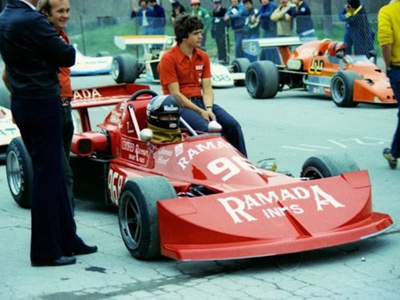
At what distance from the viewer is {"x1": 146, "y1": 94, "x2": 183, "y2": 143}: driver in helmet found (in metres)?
7.20

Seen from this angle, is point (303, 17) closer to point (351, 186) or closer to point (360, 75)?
point (360, 75)

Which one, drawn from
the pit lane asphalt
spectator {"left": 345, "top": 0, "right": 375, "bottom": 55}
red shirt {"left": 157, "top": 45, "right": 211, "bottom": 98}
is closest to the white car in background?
spectator {"left": 345, "top": 0, "right": 375, "bottom": 55}

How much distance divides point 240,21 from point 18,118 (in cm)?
1859

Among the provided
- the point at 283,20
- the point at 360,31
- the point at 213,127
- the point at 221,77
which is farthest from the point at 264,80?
the point at 213,127

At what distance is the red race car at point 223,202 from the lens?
5934mm

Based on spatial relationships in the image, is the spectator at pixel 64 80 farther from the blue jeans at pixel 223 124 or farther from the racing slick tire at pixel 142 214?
the blue jeans at pixel 223 124

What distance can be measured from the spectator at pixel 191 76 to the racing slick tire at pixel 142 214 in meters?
1.73

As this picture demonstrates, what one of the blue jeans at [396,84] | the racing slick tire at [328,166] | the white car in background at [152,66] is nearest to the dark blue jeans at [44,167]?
the racing slick tire at [328,166]

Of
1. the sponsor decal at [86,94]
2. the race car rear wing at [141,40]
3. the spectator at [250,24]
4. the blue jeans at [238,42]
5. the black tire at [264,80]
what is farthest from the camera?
the blue jeans at [238,42]

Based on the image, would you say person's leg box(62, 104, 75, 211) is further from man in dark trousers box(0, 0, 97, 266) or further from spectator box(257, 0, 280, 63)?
spectator box(257, 0, 280, 63)

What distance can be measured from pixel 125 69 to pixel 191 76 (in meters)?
13.1

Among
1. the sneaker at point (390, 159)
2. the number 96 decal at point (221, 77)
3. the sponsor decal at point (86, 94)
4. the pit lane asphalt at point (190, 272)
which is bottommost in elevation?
the number 96 decal at point (221, 77)

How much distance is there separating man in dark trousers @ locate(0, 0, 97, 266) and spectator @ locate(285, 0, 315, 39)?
15.6 m

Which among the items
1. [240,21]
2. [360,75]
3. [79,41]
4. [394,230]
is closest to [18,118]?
[394,230]
